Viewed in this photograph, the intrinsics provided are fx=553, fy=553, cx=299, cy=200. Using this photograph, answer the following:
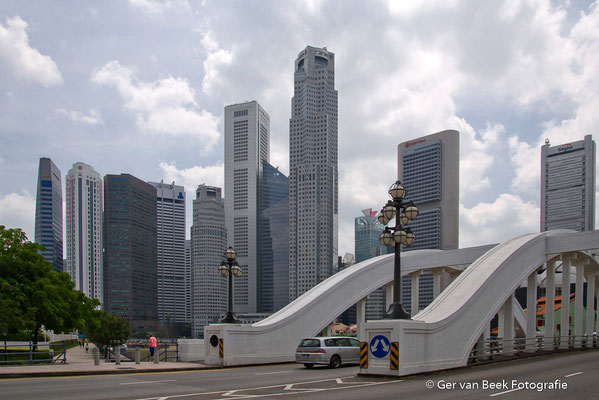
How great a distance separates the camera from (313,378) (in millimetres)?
16484

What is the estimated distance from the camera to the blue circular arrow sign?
53.7ft

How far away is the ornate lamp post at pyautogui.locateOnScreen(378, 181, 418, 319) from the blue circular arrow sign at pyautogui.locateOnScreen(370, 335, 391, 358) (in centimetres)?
→ 74

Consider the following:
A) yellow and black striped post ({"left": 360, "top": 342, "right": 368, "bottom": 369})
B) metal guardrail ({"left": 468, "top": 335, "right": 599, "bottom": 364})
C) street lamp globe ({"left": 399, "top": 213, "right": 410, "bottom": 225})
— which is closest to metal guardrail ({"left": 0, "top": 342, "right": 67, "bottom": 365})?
yellow and black striped post ({"left": 360, "top": 342, "right": 368, "bottom": 369})

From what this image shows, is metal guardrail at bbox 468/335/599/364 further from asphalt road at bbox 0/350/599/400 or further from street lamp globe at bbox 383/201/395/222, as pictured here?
street lamp globe at bbox 383/201/395/222

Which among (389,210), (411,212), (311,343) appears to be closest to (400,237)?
(411,212)

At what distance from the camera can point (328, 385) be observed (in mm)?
14539

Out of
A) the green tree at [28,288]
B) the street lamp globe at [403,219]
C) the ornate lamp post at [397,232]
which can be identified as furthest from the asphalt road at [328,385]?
the green tree at [28,288]

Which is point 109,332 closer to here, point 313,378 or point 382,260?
point 382,260

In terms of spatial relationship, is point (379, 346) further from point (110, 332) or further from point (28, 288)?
point (110, 332)

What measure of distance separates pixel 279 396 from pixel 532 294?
17.0m

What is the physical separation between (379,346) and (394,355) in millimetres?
611

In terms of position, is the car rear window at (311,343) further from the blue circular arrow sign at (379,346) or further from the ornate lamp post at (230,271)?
the blue circular arrow sign at (379,346)

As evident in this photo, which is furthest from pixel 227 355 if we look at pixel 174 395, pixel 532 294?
pixel 532 294

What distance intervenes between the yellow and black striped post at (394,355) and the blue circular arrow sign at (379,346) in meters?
0.21
